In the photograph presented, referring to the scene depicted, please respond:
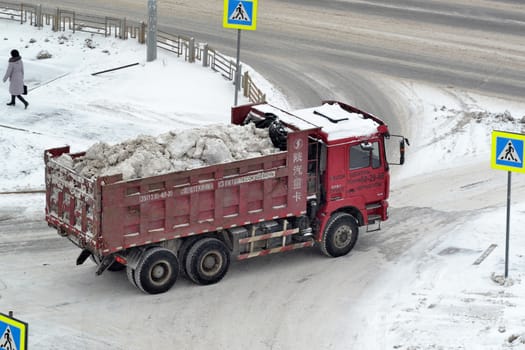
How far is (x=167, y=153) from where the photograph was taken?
2019 centimetres

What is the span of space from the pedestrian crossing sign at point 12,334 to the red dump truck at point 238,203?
7.56 metres

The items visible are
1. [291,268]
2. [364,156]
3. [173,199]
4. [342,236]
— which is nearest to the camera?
[173,199]

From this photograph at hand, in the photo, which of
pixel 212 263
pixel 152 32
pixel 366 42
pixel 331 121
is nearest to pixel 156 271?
pixel 212 263

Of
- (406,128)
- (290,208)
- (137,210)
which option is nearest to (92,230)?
(137,210)

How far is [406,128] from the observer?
Result: 102ft

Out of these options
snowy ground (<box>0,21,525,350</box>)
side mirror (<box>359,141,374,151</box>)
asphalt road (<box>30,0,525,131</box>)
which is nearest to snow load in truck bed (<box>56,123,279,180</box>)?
side mirror (<box>359,141,374,151</box>)

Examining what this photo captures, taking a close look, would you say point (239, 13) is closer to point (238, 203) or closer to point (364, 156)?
point (364, 156)

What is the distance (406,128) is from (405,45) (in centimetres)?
850

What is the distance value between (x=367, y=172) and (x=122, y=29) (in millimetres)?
16297

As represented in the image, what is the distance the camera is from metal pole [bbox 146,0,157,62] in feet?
108

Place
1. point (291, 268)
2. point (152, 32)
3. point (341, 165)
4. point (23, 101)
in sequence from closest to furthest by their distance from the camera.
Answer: point (341, 165)
point (291, 268)
point (23, 101)
point (152, 32)

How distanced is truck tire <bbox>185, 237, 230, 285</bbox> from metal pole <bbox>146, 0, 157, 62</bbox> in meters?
14.0

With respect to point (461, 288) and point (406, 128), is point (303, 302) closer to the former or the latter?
point (461, 288)

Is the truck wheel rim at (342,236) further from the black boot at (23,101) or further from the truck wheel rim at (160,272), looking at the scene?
the black boot at (23,101)
